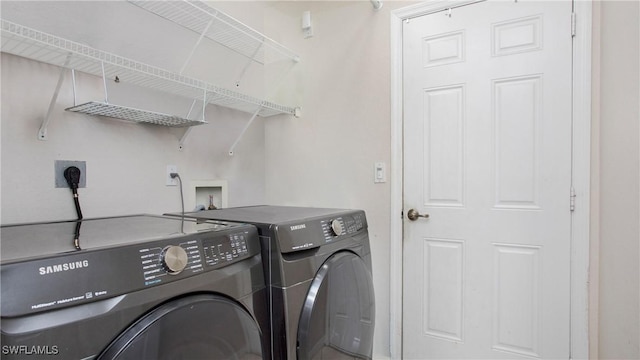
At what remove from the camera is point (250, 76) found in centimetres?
227

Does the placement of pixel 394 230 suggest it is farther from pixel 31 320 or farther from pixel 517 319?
pixel 31 320

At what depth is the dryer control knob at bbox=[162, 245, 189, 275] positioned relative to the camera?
2.61ft

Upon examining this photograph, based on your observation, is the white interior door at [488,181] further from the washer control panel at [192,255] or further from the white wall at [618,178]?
the washer control panel at [192,255]

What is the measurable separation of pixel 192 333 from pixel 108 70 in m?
1.11

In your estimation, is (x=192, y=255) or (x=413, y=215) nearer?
(x=192, y=255)

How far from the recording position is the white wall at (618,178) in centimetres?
155

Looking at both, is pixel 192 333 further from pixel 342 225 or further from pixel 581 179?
pixel 581 179

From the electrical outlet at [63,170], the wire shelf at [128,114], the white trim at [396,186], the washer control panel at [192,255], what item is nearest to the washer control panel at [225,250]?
the washer control panel at [192,255]

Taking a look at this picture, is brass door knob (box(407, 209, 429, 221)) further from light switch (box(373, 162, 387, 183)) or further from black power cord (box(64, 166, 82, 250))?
black power cord (box(64, 166, 82, 250))

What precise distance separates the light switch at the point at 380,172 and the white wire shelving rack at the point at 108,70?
2.67 ft

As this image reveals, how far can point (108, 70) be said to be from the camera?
137 cm

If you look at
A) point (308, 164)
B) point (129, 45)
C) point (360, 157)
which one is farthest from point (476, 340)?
point (129, 45)

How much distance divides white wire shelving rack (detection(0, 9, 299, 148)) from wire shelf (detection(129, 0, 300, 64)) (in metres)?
0.02

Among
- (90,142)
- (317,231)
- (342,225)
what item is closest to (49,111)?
(90,142)
